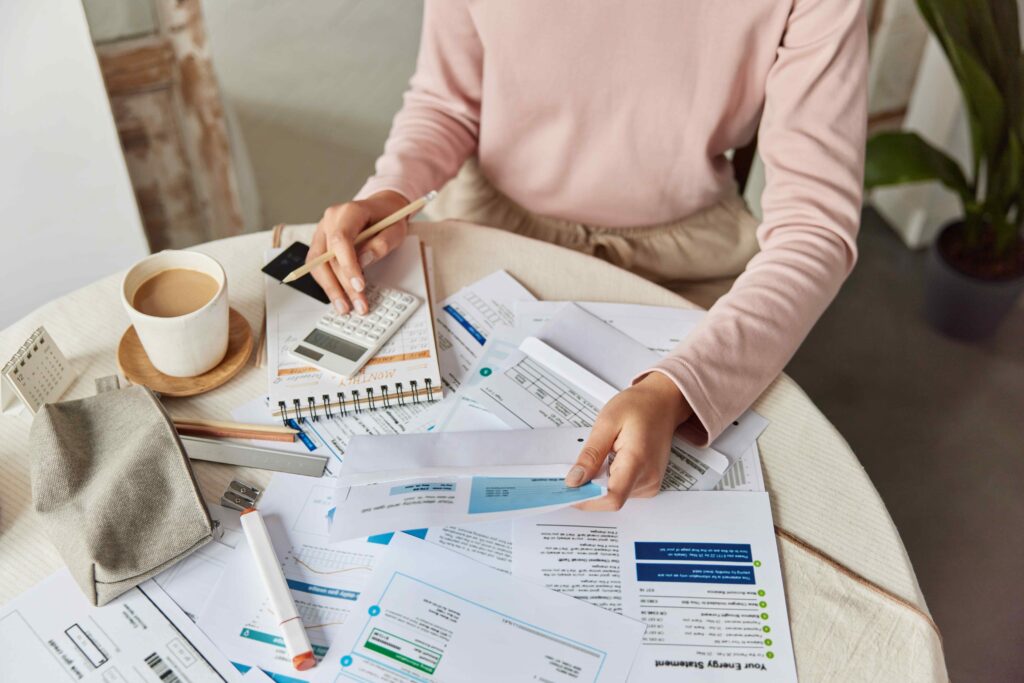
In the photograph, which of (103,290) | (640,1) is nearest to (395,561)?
(103,290)

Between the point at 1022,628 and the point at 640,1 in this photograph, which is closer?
the point at 640,1

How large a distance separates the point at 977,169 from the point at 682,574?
116cm

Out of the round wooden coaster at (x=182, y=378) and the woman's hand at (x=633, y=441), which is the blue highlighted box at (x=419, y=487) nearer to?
the woman's hand at (x=633, y=441)

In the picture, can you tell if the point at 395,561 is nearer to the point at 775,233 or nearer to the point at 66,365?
the point at 66,365

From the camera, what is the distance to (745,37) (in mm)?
885

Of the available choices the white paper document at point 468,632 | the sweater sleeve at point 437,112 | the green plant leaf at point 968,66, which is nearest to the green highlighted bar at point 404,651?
the white paper document at point 468,632

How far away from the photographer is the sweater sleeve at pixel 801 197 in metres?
0.80

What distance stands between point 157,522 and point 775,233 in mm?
661

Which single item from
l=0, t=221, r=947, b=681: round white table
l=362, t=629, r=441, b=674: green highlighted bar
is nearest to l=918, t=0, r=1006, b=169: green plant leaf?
l=0, t=221, r=947, b=681: round white table

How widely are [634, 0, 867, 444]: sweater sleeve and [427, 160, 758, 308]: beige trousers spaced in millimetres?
158

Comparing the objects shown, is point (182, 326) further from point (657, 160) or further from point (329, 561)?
point (657, 160)

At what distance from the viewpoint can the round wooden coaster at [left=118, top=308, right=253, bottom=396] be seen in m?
0.77

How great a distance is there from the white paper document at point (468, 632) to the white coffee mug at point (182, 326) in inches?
10.5

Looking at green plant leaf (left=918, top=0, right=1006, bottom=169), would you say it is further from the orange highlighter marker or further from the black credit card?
the orange highlighter marker
